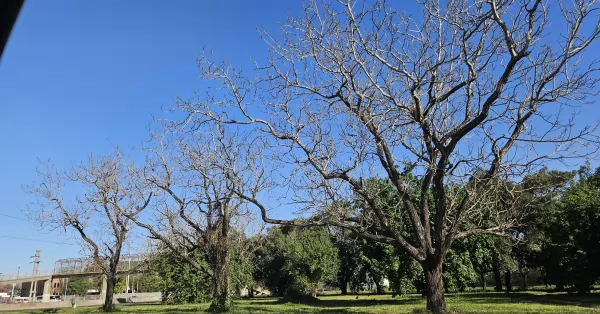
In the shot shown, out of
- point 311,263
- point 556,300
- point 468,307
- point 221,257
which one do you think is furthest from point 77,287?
point 468,307

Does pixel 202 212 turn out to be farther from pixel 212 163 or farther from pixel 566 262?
pixel 566 262

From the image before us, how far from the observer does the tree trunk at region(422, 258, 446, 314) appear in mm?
13703

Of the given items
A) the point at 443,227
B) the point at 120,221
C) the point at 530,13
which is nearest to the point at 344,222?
the point at 443,227

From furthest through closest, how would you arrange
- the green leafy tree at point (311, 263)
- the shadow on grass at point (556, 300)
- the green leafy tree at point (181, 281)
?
the green leafy tree at point (311, 263) < the green leafy tree at point (181, 281) < the shadow on grass at point (556, 300)

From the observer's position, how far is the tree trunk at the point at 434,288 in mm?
13703

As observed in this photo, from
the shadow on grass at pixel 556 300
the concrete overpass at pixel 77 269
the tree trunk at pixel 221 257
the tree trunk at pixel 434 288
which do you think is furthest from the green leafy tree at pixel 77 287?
the tree trunk at pixel 434 288

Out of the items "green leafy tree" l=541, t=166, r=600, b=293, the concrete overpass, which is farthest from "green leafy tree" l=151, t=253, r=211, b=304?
"green leafy tree" l=541, t=166, r=600, b=293

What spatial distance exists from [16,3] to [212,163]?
1711 centimetres

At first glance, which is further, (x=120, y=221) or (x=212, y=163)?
(x=120, y=221)

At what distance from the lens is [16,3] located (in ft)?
8.12

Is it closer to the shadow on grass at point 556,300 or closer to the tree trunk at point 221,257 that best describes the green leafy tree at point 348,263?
the shadow on grass at point 556,300

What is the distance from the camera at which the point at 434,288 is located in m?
13.9

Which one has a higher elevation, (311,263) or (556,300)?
(311,263)

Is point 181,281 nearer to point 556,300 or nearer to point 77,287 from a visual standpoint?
point 556,300
